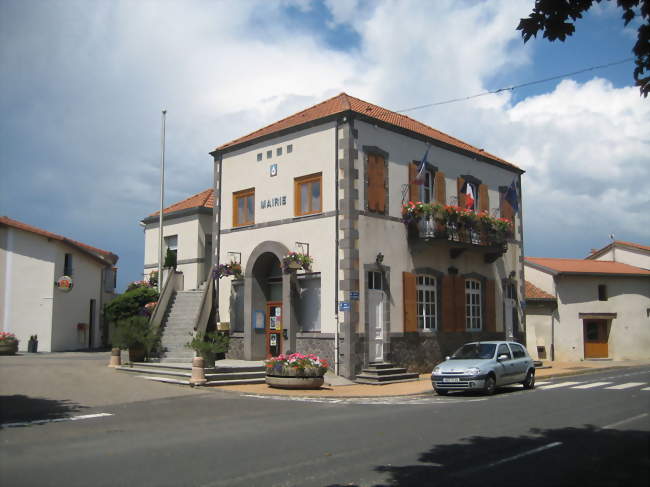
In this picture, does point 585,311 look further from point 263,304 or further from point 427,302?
point 263,304

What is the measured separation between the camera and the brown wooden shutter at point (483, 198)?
25453 mm

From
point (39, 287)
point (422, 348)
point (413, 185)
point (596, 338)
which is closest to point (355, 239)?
point (413, 185)

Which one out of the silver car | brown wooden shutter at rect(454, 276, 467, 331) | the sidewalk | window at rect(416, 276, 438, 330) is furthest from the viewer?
brown wooden shutter at rect(454, 276, 467, 331)

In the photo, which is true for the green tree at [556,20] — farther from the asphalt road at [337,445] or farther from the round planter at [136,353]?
the round planter at [136,353]

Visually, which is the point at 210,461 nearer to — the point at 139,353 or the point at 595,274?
the point at 139,353

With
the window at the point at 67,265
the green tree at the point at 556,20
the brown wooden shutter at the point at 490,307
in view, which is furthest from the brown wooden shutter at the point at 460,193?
the window at the point at 67,265

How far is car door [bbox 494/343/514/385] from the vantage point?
1645cm

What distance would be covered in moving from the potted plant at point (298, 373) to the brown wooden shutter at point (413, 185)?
25.3 feet

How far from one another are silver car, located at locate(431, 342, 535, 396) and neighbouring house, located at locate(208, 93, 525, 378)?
345 centimetres

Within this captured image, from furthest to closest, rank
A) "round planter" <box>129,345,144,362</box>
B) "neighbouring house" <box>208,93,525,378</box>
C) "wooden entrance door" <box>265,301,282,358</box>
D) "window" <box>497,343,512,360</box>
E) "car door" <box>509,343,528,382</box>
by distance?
1. "wooden entrance door" <box>265,301,282,358</box>
2. "round planter" <box>129,345,144,362</box>
3. "neighbouring house" <box>208,93,525,378</box>
4. "car door" <box>509,343,528,382</box>
5. "window" <box>497,343,512,360</box>

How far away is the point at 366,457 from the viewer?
808 cm

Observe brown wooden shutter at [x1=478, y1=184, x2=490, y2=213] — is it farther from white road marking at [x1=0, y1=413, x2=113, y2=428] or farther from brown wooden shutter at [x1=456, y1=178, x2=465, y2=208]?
white road marking at [x1=0, y1=413, x2=113, y2=428]

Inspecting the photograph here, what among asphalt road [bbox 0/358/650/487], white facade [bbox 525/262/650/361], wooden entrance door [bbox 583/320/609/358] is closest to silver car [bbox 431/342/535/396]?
asphalt road [bbox 0/358/650/487]

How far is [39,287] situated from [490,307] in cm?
2158
